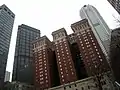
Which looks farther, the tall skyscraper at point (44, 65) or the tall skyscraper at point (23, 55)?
the tall skyscraper at point (23, 55)

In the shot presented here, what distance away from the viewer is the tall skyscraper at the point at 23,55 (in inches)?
4741

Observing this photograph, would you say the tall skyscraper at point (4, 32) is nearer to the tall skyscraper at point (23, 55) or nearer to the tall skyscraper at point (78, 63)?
the tall skyscraper at point (23, 55)

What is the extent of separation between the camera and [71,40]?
118m

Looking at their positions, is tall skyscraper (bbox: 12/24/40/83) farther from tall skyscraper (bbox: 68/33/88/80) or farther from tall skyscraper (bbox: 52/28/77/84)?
tall skyscraper (bbox: 68/33/88/80)

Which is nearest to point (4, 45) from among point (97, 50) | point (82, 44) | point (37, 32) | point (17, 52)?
point (17, 52)

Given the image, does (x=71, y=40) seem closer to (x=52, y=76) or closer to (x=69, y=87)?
(x=52, y=76)

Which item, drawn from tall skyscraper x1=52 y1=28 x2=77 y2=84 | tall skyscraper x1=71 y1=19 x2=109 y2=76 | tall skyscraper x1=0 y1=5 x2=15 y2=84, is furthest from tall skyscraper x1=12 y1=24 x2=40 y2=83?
tall skyscraper x1=71 y1=19 x2=109 y2=76

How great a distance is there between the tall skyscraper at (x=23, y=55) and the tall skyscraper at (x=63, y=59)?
32.4 meters

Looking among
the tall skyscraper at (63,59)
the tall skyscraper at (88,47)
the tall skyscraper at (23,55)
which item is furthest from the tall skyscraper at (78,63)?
the tall skyscraper at (23,55)

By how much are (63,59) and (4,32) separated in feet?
290

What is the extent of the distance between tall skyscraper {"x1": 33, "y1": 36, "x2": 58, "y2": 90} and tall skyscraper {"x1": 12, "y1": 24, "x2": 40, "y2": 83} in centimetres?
2097

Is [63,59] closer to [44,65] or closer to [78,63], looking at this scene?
[44,65]

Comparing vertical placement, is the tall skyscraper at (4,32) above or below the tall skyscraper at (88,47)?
above

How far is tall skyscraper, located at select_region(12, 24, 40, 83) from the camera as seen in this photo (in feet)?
395
